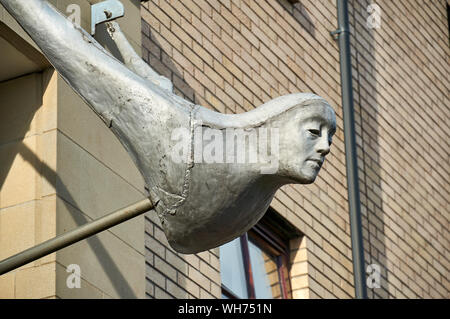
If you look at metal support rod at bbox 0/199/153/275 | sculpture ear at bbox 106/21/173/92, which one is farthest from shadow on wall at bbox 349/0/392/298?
metal support rod at bbox 0/199/153/275

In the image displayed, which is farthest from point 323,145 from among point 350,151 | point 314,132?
point 350,151

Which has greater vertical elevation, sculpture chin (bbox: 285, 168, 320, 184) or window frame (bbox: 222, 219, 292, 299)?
window frame (bbox: 222, 219, 292, 299)

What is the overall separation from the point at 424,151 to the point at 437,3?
88.1 inches

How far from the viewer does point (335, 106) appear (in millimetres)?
10102

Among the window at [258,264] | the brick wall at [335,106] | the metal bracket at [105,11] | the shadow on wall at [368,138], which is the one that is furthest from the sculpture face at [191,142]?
the shadow on wall at [368,138]

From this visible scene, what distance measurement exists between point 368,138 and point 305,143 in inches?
276

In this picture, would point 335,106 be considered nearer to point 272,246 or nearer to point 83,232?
point 272,246

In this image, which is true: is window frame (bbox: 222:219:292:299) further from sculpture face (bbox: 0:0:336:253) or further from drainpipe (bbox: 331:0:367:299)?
sculpture face (bbox: 0:0:336:253)

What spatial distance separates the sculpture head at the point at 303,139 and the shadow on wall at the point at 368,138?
6085 millimetres

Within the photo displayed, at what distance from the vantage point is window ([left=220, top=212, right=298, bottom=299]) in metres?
8.42

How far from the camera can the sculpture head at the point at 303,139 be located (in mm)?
3670

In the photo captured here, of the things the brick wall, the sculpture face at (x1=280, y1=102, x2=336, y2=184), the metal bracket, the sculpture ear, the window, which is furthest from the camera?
the window
